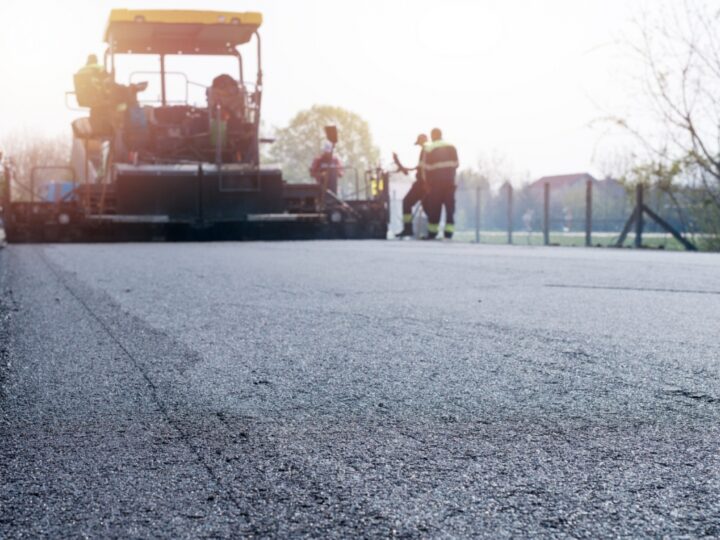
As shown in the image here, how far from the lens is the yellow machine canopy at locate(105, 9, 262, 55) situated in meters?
14.0

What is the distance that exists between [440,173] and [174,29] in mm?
5265

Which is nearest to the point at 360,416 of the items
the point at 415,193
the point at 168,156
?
the point at 168,156

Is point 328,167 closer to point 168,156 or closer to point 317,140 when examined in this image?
point 168,156

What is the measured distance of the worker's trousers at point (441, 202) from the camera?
16594 mm

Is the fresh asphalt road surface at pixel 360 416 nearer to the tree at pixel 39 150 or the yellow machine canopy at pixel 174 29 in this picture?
the yellow machine canopy at pixel 174 29

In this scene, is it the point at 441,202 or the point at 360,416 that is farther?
the point at 441,202

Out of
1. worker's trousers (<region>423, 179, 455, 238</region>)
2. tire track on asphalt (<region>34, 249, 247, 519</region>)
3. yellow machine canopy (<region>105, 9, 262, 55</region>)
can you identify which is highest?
yellow machine canopy (<region>105, 9, 262, 55</region>)

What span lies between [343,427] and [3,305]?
328 centimetres

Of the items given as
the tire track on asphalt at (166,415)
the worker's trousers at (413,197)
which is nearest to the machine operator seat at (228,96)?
the worker's trousers at (413,197)

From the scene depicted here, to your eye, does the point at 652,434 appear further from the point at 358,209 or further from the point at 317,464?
the point at 358,209

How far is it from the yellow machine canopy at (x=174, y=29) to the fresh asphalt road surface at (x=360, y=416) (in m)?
9.75

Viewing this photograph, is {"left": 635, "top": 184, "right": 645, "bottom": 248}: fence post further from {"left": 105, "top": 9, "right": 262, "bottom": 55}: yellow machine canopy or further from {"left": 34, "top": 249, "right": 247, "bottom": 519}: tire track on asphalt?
{"left": 34, "top": 249, "right": 247, "bottom": 519}: tire track on asphalt

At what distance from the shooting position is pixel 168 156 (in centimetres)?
1453

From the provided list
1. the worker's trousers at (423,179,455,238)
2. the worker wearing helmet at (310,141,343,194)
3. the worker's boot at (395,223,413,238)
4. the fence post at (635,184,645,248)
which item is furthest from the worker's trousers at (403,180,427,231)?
the fence post at (635,184,645,248)
